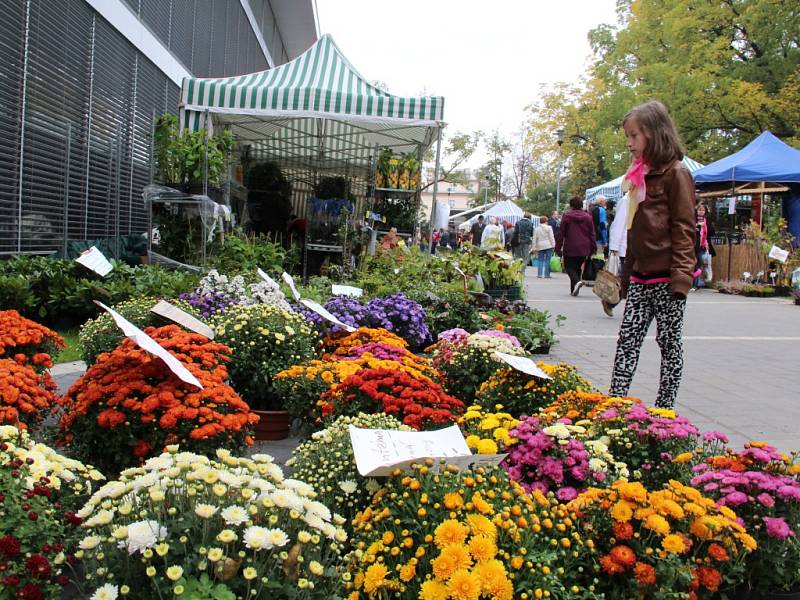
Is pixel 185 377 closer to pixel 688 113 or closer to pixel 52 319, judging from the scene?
pixel 52 319

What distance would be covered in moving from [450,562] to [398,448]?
681 millimetres

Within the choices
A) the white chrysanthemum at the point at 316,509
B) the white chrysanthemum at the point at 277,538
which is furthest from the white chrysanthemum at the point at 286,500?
the white chrysanthemum at the point at 277,538

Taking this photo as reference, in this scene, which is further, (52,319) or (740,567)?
(52,319)

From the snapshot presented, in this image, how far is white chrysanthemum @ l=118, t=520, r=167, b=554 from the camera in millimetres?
1771

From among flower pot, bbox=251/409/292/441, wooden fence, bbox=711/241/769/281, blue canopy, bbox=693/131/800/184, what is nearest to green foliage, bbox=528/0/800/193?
blue canopy, bbox=693/131/800/184

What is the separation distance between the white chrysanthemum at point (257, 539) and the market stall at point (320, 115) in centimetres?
951

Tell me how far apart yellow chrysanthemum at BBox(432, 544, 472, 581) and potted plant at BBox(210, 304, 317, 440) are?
8.49 feet

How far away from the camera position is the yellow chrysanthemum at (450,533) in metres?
2.04

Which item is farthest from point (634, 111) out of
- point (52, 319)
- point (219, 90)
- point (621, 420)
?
point (219, 90)

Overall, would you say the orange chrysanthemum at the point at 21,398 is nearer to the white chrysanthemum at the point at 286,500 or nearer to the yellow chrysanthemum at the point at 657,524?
the white chrysanthemum at the point at 286,500

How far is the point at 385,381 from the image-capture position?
144 inches

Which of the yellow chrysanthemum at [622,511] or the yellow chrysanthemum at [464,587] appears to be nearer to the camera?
the yellow chrysanthemum at [464,587]

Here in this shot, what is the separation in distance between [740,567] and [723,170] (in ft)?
59.2

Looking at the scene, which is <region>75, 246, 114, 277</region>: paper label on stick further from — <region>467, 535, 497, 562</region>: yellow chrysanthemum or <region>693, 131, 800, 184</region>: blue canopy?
<region>693, 131, 800, 184</region>: blue canopy
